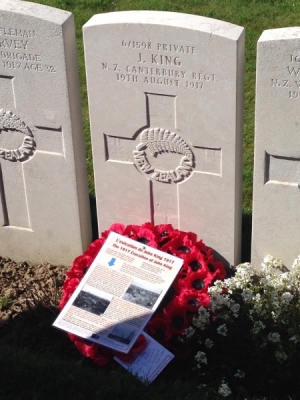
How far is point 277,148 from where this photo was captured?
14.2 ft

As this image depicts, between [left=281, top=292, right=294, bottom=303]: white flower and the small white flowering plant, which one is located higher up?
[left=281, top=292, right=294, bottom=303]: white flower

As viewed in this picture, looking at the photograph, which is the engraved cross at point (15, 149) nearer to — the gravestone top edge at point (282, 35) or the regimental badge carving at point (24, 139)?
the regimental badge carving at point (24, 139)

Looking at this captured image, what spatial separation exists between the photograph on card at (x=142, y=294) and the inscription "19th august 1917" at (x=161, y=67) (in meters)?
1.15

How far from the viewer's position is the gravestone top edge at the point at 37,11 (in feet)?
14.5

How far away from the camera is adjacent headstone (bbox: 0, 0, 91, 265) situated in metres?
4.48

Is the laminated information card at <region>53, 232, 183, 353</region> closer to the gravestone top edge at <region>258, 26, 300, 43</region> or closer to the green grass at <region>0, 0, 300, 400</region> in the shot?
the green grass at <region>0, 0, 300, 400</region>

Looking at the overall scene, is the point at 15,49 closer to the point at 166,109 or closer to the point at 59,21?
the point at 59,21

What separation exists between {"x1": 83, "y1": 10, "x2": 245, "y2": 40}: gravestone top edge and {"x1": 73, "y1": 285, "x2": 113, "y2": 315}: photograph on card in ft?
4.95

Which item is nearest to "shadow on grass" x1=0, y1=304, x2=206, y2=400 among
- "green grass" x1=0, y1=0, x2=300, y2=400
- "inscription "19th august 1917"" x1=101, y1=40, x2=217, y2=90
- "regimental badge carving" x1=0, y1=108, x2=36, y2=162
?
"green grass" x1=0, y1=0, x2=300, y2=400

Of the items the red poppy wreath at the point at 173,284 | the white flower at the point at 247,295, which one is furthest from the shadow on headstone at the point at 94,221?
the white flower at the point at 247,295

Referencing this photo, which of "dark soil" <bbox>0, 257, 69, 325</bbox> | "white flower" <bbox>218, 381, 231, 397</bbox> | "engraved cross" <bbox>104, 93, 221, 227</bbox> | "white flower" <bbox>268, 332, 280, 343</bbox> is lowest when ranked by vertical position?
"white flower" <bbox>218, 381, 231, 397</bbox>

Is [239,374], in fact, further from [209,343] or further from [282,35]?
[282,35]

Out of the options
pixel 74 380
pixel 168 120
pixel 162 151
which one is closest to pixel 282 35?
pixel 168 120

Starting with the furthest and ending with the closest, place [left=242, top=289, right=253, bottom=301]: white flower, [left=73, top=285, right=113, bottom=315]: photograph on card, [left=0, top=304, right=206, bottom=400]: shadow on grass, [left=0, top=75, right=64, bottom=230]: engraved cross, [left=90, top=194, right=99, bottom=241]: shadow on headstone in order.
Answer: [left=90, top=194, right=99, bottom=241]: shadow on headstone → [left=0, top=75, right=64, bottom=230]: engraved cross → [left=73, top=285, right=113, bottom=315]: photograph on card → [left=242, top=289, right=253, bottom=301]: white flower → [left=0, top=304, right=206, bottom=400]: shadow on grass
